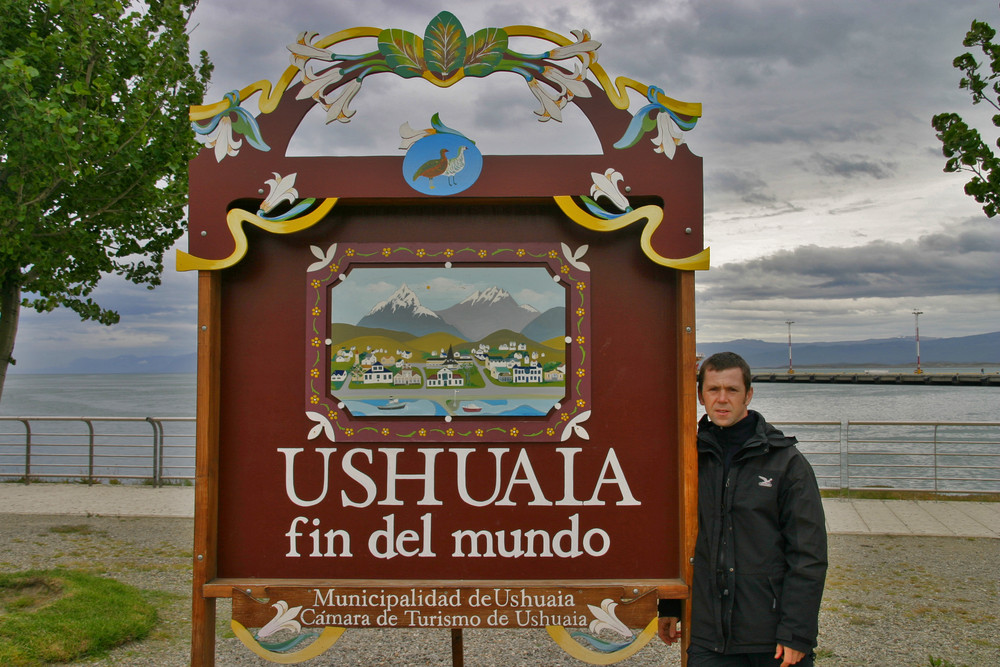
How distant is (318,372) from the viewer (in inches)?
116

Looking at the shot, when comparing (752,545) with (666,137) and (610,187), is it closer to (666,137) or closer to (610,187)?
(610,187)

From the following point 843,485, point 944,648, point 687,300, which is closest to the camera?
point 687,300

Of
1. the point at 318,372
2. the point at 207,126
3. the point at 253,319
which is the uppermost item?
the point at 207,126

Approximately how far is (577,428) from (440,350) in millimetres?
650

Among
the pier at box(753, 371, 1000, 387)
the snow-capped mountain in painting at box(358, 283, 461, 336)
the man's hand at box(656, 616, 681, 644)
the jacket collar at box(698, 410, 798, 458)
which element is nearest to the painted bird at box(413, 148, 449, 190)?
the snow-capped mountain in painting at box(358, 283, 461, 336)

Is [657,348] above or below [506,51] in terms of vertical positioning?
below

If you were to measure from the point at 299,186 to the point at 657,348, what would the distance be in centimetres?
161

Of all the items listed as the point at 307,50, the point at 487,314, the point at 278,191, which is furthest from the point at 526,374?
the point at 307,50

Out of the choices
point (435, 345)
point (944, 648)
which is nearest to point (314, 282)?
point (435, 345)

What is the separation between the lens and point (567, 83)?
2.87m

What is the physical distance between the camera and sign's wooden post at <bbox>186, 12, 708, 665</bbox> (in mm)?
2877

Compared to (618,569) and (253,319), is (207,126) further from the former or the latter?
(618,569)

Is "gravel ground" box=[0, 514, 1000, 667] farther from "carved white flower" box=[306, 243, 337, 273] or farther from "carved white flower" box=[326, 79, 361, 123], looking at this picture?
"carved white flower" box=[326, 79, 361, 123]

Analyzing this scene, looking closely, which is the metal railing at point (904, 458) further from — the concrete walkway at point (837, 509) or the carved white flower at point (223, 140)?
the carved white flower at point (223, 140)
